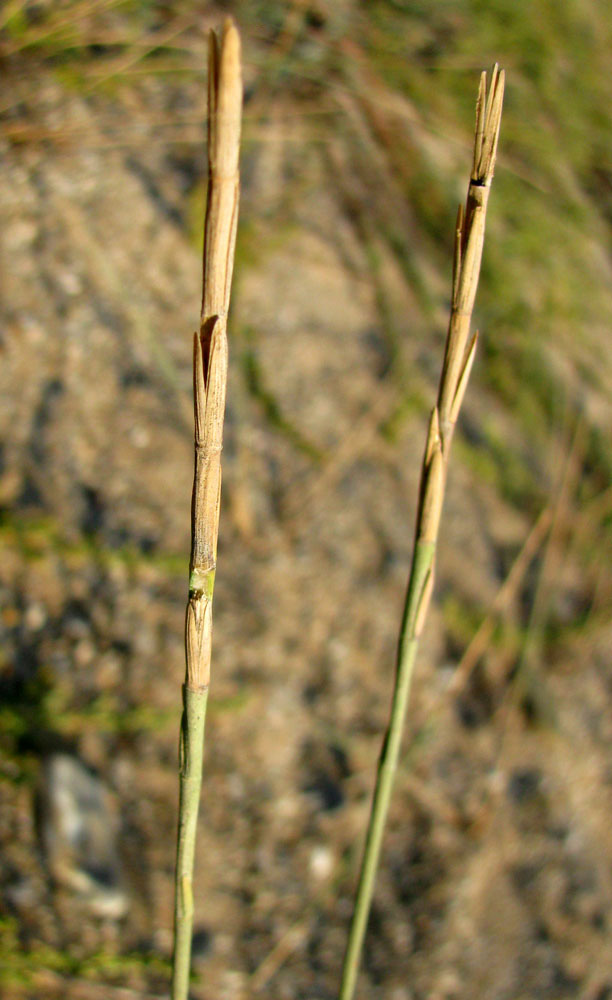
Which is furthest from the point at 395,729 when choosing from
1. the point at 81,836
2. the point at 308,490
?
the point at 308,490

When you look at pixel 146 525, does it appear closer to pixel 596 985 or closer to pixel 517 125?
pixel 596 985

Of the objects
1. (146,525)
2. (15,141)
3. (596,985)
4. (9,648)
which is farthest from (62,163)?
(596,985)

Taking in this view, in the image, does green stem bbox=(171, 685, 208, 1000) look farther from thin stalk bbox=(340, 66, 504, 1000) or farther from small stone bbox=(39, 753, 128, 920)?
small stone bbox=(39, 753, 128, 920)

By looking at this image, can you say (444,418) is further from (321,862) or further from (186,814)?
(321,862)

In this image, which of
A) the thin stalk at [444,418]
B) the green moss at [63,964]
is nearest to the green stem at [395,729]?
the thin stalk at [444,418]

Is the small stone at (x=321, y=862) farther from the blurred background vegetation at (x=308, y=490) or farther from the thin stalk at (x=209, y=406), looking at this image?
the thin stalk at (x=209, y=406)
